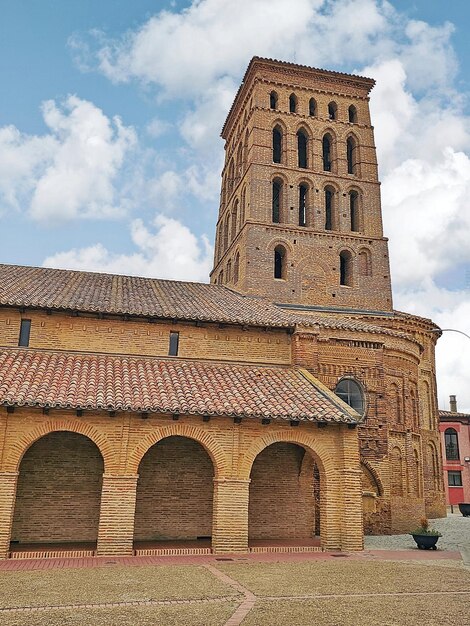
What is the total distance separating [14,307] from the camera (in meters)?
16.8

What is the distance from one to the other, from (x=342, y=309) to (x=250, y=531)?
13.7 m

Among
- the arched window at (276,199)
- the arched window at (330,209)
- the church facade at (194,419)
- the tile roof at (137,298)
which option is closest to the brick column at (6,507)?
the church facade at (194,419)

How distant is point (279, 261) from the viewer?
95.1 ft

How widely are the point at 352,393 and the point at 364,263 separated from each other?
1124 centimetres

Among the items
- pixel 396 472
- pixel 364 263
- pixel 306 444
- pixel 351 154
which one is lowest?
pixel 396 472

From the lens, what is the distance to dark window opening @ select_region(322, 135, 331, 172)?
31719 mm

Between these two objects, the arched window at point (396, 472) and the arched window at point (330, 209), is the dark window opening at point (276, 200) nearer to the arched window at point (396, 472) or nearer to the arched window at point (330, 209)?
the arched window at point (330, 209)

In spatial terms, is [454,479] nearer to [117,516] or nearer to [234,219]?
[234,219]

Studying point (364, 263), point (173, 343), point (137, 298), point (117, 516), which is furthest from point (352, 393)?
point (364, 263)

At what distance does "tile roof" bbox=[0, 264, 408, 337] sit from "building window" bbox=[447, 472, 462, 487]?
29446 millimetres

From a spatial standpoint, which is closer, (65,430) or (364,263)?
(65,430)

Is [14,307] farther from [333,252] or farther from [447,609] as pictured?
[333,252]

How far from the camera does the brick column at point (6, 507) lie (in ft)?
41.4

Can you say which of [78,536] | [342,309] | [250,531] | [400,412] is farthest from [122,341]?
[342,309]
